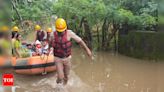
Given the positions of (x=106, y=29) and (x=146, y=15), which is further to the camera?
(x=106, y=29)

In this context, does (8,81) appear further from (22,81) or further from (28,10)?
(28,10)

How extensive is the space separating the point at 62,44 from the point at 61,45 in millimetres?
29

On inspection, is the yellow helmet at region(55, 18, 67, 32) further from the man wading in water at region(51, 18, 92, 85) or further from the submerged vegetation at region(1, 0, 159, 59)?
the submerged vegetation at region(1, 0, 159, 59)

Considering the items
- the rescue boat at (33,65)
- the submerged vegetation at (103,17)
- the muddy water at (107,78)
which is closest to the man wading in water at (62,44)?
the muddy water at (107,78)

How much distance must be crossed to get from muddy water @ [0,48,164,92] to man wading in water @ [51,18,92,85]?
752mm

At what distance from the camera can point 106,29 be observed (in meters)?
11.9

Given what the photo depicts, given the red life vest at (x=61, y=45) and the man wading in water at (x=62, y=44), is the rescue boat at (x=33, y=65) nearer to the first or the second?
the man wading in water at (x=62, y=44)

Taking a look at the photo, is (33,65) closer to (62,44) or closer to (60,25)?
(62,44)

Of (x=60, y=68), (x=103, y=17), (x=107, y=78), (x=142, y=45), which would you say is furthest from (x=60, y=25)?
(x=103, y=17)

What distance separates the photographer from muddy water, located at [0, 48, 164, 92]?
634 cm

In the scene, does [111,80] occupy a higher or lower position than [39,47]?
lower

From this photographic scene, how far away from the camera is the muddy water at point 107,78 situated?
20.8 feet

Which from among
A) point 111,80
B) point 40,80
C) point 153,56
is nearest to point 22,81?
point 40,80

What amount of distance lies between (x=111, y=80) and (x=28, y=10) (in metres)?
7.60
